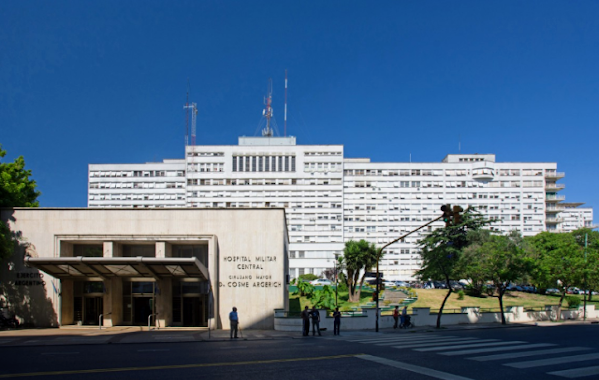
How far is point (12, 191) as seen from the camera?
3288 cm

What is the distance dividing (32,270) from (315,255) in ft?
220

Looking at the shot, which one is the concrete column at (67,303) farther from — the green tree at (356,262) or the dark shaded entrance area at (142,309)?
the green tree at (356,262)

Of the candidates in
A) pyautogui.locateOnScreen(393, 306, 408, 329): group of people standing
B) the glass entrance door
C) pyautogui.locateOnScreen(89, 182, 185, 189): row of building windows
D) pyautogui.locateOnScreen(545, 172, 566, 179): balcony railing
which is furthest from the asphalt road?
pyautogui.locateOnScreen(545, 172, 566, 179): balcony railing

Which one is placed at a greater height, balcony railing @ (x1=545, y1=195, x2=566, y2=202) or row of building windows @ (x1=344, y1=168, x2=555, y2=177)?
row of building windows @ (x1=344, y1=168, x2=555, y2=177)

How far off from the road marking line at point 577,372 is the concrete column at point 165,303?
78.5ft

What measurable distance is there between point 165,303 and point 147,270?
9.85 ft

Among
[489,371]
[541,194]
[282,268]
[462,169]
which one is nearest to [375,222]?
[462,169]

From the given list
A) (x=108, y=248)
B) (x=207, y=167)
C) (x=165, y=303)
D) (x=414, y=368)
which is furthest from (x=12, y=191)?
(x=207, y=167)

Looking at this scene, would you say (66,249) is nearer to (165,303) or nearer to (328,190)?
(165,303)

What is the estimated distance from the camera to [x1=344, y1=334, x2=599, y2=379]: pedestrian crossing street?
1392cm

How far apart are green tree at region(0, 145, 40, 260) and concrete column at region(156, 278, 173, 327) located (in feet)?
30.9

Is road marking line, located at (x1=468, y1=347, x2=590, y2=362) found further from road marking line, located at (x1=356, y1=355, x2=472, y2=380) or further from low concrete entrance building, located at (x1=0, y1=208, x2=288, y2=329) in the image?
low concrete entrance building, located at (x1=0, y1=208, x2=288, y2=329)

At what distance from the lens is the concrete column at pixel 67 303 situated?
30.6 metres

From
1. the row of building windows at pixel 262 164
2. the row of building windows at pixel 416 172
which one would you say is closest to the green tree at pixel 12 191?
the row of building windows at pixel 262 164
